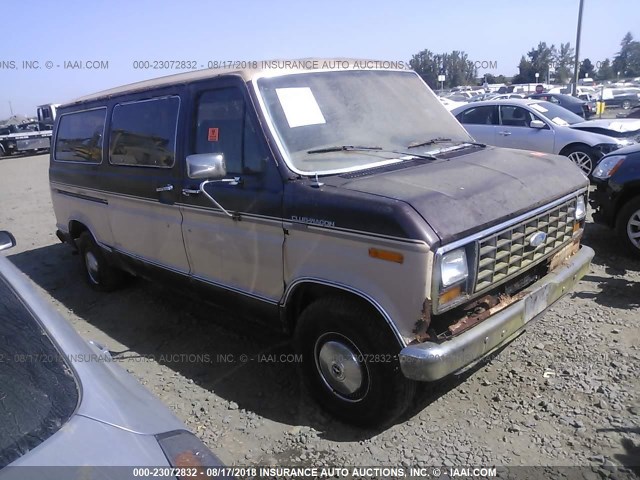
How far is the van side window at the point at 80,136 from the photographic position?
17.3ft

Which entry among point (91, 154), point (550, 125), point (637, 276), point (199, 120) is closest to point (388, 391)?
point (199, 120)

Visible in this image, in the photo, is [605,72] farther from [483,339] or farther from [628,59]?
[483,339]

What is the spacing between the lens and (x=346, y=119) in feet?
11.8

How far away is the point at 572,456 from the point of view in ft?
9.30

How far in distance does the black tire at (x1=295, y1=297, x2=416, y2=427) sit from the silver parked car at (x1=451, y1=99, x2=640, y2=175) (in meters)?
8.10

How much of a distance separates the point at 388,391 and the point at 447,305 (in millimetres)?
640

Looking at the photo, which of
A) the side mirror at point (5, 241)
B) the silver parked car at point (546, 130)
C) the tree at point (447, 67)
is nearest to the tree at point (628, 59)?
the tree at point (447, 67)

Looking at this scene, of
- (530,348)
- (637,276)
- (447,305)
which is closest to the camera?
(447,305)

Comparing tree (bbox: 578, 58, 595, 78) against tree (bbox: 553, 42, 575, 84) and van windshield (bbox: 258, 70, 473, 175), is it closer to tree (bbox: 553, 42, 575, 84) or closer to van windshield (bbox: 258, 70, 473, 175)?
tree (bbox: 553, 42, 575, 84)

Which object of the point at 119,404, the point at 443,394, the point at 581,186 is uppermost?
the point at 581,186

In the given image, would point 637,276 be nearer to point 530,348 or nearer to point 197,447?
point 530,348

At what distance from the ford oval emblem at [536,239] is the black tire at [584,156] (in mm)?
7301

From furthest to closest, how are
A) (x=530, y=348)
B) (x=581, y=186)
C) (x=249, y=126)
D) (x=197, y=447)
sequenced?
(x=530, y=348)
(x=581, y=186)
(x=249, y=126)
(x=197, y=447)

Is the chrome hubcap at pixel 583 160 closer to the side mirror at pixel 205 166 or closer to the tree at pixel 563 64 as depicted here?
the side mirror at pixel 205 166
